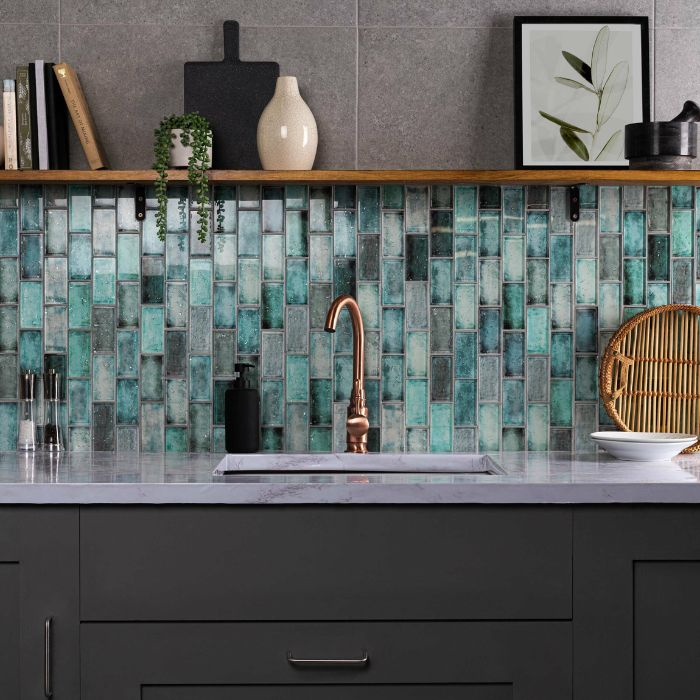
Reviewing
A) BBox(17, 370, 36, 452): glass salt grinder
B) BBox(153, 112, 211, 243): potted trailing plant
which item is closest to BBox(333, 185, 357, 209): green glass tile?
BBox(153, 112, 211, 243): potted trailing plant

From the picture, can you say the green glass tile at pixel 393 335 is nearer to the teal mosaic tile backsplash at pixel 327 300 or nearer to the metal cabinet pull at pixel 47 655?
the teal mosaic tile backsplash at pixel 327 300

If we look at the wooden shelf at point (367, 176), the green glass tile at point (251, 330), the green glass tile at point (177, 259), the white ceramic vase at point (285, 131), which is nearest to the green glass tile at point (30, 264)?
the wooden shelf at point (367, 176)

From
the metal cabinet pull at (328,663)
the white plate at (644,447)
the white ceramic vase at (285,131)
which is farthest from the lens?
the white ceramic vase at (285,131)

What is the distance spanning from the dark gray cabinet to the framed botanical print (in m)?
1.42

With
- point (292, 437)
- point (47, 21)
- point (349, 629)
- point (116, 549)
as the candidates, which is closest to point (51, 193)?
point (47, 21)

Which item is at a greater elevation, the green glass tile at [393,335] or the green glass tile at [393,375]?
the green glass tile at [393,335]

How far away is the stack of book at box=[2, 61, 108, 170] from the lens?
7.24ft

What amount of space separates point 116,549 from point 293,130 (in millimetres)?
1069

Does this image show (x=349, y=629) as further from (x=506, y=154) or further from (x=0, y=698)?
(x=506, y=154)

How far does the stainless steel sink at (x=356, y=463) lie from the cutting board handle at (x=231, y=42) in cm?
101

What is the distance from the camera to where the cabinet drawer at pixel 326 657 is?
1701mm

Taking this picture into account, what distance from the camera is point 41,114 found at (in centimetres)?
222

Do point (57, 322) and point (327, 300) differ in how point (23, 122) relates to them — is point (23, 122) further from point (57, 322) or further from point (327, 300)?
point (327, 300)

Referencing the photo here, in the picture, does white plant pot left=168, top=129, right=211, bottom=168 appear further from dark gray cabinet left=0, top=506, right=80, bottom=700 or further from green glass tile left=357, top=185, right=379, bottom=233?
dark gray cabinet left=0, top=506, right=80, bottom=700
